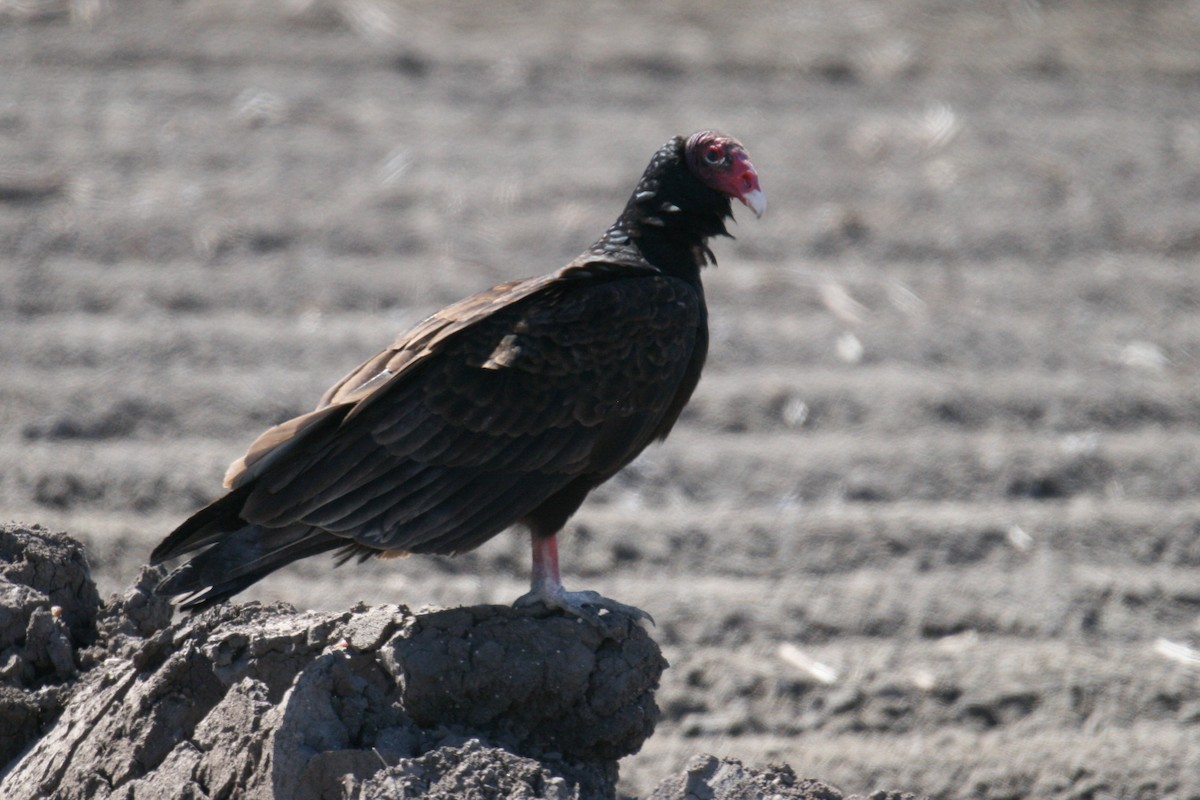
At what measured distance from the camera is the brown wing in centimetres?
362

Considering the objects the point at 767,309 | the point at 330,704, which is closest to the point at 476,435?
the point at 330,704

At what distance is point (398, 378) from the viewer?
375cm

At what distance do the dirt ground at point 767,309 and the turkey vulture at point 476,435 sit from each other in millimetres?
1068

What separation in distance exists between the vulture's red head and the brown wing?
15.8 inches

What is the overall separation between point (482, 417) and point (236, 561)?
2.26 ft

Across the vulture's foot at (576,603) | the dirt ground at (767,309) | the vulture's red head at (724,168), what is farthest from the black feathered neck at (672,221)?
the dirt ground at (767,309)

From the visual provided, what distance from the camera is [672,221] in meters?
4.29

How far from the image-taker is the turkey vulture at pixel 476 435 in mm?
3568

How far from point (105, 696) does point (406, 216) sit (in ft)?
13.3

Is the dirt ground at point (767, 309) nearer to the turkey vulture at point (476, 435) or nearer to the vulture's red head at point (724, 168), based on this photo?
the turkey vulture at point (476, 435)

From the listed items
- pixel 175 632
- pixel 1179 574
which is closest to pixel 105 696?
pixel 175 632

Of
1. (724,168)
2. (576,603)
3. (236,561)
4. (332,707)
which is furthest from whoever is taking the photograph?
(724,168)

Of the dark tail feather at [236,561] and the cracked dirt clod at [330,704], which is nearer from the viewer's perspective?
the cracked dirt clod at [330,704]

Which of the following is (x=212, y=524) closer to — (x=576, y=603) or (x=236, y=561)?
(x=236, y=561)
